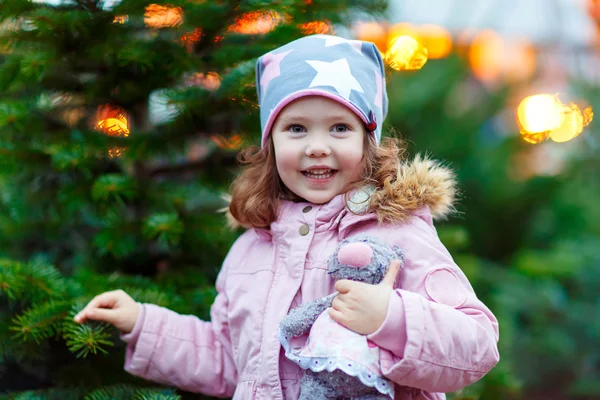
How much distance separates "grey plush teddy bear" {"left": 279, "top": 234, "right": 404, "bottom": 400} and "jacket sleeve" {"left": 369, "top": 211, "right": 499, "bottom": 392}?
0.04m

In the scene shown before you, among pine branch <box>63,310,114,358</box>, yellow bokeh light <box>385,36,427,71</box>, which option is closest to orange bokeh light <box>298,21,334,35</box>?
yellow bokeh light <box>385,36,427,71</box>

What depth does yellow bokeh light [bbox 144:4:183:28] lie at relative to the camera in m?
1.92

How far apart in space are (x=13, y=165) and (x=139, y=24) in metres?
0.62

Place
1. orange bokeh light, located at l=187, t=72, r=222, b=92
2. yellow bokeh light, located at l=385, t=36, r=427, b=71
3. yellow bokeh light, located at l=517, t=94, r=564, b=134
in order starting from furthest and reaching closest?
yellow bokeh light, located at l=517, t=94, r=564, b=134 < yellow bokeh light, located at l=385, t=36, r=427, b=71 < orange bokeh light, located at l=187, t=72, r=222, b=92

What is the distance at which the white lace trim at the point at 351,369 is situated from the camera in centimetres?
136

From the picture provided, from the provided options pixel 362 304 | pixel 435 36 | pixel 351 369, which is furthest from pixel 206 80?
pixel 435 36

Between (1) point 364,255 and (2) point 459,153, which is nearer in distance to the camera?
(1) point 364,255

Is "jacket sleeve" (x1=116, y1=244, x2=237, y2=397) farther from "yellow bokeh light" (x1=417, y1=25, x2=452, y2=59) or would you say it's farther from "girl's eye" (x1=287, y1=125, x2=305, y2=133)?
"yellow bokeh light" (x1=417, y1=25, x2=452, y2=59)

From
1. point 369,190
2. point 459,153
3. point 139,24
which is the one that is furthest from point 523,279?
point 139,24

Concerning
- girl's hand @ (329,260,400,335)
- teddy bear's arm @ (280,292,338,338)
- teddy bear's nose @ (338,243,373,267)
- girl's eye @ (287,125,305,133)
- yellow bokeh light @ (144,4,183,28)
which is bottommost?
Answer: teddy bear's arm @ (280,292,338,338)

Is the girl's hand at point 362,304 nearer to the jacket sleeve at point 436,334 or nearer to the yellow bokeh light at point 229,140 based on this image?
the jacket sleeve at point 436,334

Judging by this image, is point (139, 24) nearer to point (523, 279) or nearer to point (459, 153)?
point (459, 153)

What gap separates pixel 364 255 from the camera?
142 centimetres

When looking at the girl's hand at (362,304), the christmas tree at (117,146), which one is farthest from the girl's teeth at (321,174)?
the christmas tree at (117,146)
